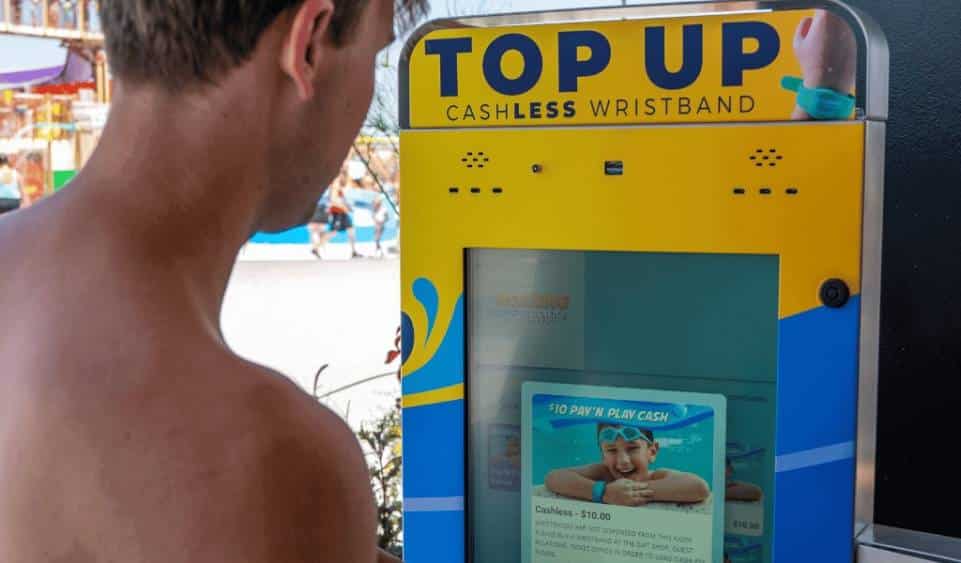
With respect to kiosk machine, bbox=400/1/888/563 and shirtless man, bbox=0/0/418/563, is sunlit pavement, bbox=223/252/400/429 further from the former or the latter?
shirtless man, bbox=0/0/418/563

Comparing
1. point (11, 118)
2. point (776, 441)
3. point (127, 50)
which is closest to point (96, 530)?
point (127, 50)

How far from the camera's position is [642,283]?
7.19 feet

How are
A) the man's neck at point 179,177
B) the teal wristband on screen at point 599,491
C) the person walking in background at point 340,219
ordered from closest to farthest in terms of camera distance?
the man's neck at point 179,177 → the teal wristband on screen at point 599,491 → the person walking in background at point 340,219

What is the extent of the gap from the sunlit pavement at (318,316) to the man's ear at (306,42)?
5.02 metres

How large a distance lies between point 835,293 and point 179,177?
48.6 inches

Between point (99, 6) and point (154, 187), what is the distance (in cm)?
22

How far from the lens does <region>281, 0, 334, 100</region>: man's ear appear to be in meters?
1.12

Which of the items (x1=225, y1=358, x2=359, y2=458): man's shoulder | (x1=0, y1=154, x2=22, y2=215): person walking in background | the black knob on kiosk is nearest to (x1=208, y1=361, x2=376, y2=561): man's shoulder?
(x1=225, y1=358, x2=359, y2=458): man's shoulder

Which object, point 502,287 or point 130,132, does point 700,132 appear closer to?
point 502,287

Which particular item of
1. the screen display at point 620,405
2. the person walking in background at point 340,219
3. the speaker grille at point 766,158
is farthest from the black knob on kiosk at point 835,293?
the person walking in background at point 340,219

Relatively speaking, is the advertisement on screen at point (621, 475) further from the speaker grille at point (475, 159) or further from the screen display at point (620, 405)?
the speaker grille at point (475, 159)

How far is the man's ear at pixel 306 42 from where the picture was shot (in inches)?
44.2

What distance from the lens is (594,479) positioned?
7.35 feet

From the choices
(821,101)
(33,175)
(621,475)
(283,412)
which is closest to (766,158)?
(821,101)
